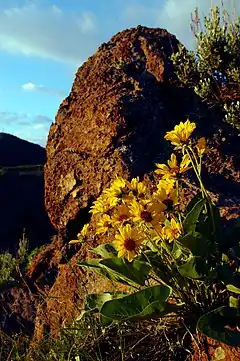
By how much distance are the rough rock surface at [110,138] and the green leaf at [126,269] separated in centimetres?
115

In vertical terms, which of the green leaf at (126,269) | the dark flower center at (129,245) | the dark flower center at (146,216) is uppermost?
the dark flower center at (146,216)

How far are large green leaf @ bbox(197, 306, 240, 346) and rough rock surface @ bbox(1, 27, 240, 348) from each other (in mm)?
1408

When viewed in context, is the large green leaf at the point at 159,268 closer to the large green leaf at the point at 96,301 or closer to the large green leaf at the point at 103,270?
the large green leaf at the point at 103,270

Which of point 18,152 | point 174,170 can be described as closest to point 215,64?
point 174,170

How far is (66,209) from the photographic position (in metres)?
4.98

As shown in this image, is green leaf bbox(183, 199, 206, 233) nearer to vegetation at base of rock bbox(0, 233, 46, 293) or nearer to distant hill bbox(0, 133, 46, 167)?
vegetation at base of rock bbox(0, 233, 46, 293)

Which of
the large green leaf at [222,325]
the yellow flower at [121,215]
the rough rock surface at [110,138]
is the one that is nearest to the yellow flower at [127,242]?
the yellow flower at [121,215]

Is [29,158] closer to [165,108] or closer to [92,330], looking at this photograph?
[165,108]

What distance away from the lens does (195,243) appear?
2684mm

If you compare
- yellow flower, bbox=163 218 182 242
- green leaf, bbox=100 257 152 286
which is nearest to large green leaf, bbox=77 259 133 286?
green leaf, bbox=100 257 152 286

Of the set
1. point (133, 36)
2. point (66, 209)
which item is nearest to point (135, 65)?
point (133, 36)

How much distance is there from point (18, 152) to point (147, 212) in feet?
59.4

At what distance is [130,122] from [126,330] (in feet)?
6.79

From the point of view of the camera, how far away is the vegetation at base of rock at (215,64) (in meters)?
5.21
